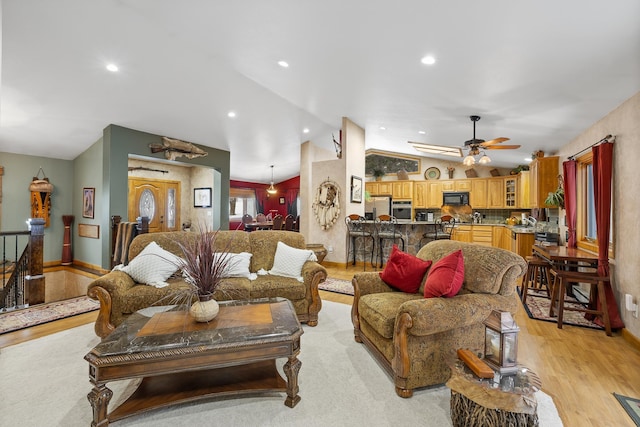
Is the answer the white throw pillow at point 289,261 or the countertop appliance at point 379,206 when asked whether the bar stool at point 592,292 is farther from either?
the countertop appliance at point 379,206

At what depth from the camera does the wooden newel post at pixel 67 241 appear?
599 cm

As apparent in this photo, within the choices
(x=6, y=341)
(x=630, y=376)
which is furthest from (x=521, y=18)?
(x=6, y=341)

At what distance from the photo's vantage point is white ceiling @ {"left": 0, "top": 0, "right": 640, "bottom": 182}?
2.25 meters

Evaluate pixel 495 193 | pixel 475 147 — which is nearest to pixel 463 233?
pixel 495 193

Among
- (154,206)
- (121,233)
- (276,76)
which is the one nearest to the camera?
(276,76)

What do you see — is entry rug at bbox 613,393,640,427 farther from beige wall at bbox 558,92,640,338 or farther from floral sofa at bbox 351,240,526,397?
beige wall at bbox 558,92,640,338

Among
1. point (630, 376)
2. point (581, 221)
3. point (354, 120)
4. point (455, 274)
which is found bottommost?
point (630, 376)

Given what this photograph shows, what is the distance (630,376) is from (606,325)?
0.88 metres

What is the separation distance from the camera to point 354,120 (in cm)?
609

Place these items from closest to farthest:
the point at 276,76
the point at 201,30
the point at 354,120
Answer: the point at 201,30, the point at 276,76, the point at 354,120

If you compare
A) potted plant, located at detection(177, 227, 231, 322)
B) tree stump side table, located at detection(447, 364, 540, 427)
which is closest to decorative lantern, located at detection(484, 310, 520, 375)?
tree stump side table, located at detection(447, 364, 540, 427)

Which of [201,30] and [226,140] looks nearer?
[201,30]

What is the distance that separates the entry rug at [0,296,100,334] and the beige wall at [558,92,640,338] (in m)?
5.60

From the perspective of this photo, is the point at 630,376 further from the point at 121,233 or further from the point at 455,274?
the point at 121,233
